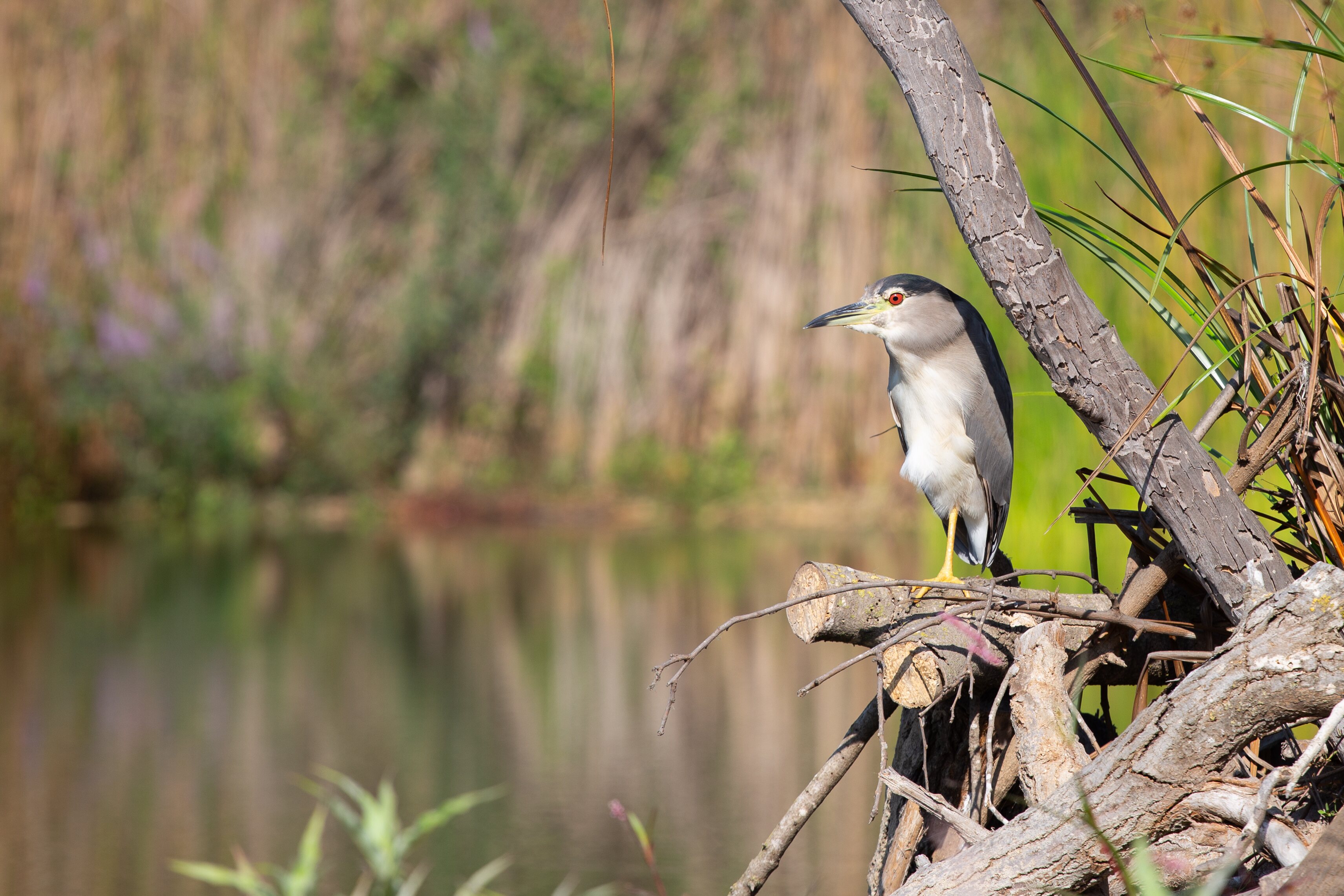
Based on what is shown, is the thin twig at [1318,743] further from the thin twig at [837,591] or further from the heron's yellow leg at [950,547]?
the heron's yellow leg at [950,547]

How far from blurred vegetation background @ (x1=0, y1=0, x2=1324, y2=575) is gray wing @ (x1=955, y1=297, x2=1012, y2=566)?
15.9ft

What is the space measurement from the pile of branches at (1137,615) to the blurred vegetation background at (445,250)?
5.54m

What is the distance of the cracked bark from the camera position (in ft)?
4.35

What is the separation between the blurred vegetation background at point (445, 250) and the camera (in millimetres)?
7395

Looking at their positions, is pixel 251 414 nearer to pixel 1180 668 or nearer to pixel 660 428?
pixel 660 428

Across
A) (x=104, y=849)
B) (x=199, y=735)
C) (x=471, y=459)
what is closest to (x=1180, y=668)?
(x=104, y=849)

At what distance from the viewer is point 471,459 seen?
26.3 ft

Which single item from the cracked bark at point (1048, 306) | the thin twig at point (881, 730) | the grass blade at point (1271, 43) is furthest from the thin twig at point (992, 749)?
the grass blade at point (1271, 43)

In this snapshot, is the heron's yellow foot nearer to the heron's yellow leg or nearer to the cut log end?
the heron's yellow leg

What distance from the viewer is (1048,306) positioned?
A: 1332 mm

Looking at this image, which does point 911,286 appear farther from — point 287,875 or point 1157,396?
point 287,875

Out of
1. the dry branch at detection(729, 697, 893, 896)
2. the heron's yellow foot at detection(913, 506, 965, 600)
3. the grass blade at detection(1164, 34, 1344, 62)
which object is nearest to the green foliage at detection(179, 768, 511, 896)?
the dry branch at detection(729, 697, 893, 896)

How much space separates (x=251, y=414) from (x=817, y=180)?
3.26 metres

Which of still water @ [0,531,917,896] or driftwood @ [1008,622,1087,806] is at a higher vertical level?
driftwood @ [1008,622,1087,806]
